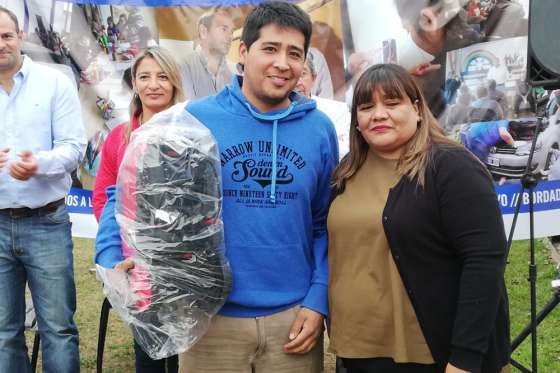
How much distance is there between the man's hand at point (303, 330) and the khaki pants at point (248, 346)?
0.8 inches

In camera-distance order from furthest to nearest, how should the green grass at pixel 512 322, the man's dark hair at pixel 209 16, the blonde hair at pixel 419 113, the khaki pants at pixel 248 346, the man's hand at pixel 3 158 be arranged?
the man's dark hair at pixel 209 16, the green grass at pixel 512 322, the man's hand at pixel 3 158, the khaki pants at pixel 248 346, the blonde hair at pixel 419 113

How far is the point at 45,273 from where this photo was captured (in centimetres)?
279

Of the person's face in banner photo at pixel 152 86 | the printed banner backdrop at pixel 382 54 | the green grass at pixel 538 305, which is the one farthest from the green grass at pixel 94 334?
the green grass at pixel 538 305

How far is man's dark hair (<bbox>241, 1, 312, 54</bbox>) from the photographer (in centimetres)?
174

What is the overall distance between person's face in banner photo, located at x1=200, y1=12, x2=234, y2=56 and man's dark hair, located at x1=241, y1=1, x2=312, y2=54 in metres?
→ 2.21

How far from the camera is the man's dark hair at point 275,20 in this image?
68.5 inches

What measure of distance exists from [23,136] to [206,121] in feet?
4.68

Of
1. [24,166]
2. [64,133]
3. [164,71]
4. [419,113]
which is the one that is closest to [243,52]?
[419,113]

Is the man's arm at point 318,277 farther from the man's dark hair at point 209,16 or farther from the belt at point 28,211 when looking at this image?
the man's dark hair at point 209,16

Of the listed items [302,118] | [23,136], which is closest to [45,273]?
Result: [23,136]

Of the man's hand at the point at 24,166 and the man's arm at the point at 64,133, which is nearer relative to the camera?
the man's hand at the point at 24,166

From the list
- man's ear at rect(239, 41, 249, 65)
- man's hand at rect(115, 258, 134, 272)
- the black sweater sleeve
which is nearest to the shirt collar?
man's ear at rect(239, 41, 249, 65)

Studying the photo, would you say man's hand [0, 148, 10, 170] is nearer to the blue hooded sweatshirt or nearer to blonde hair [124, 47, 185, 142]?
blonde hair [124, 47, 185, 142]

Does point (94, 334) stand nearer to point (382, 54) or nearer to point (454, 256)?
point (382, 54)
